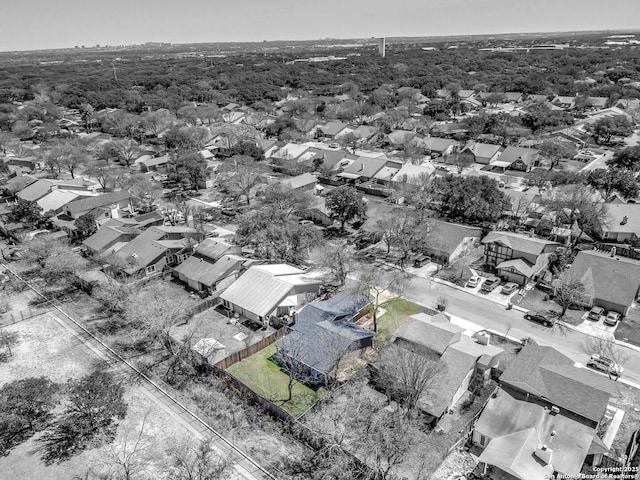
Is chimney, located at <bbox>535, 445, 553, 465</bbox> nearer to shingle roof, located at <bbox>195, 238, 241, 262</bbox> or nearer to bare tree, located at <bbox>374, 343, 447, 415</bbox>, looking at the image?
bare tree, located at <bbox>374, 343, 447, 415</bbox>

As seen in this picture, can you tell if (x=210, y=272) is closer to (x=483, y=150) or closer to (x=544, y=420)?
(x=544, y=420)

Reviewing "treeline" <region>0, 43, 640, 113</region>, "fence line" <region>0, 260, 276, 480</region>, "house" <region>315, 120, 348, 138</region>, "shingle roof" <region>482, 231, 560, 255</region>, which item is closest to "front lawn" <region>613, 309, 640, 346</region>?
"shingle roof" <region>482, 231, 560, 255</region>

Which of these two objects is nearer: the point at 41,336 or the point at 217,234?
the point at 41,336

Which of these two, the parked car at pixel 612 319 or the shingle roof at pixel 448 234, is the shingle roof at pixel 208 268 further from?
the parked car at pixel 612 319

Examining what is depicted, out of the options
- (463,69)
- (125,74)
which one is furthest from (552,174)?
(125,74)

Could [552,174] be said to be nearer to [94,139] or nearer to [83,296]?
[83,296]

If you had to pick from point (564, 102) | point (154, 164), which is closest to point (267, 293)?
point (154, 164)
